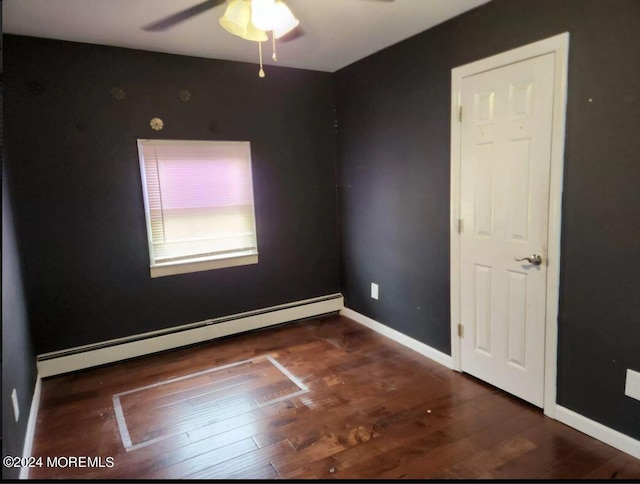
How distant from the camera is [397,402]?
2.57 m

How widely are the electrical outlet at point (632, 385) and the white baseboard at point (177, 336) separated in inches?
103

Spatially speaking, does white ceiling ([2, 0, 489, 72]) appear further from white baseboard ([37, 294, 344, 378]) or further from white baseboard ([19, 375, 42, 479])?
white baseboard ([19, 375, 42, 479])

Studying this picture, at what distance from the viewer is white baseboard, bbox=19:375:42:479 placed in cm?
200

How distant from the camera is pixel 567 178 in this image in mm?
2162

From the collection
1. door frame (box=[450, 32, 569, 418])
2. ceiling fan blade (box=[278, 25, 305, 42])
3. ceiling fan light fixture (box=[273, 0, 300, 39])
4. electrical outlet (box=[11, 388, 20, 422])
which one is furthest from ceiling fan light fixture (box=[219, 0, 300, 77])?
electrical outlet (box=[11, 388, 20, 422])

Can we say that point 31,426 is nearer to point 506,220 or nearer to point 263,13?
point 263,13

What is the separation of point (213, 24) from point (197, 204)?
4.59 feet

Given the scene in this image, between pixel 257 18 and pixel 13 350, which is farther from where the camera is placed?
pixel 13 350

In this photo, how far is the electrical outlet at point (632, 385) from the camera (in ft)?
6.45

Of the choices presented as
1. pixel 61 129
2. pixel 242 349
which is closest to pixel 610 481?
pixel 242 349

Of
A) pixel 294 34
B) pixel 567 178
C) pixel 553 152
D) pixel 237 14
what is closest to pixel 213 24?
pixel 294 34

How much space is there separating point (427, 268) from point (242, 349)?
1702 mm

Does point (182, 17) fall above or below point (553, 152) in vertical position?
above

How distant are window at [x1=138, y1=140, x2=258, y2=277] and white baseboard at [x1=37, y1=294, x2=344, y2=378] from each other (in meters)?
0.51
